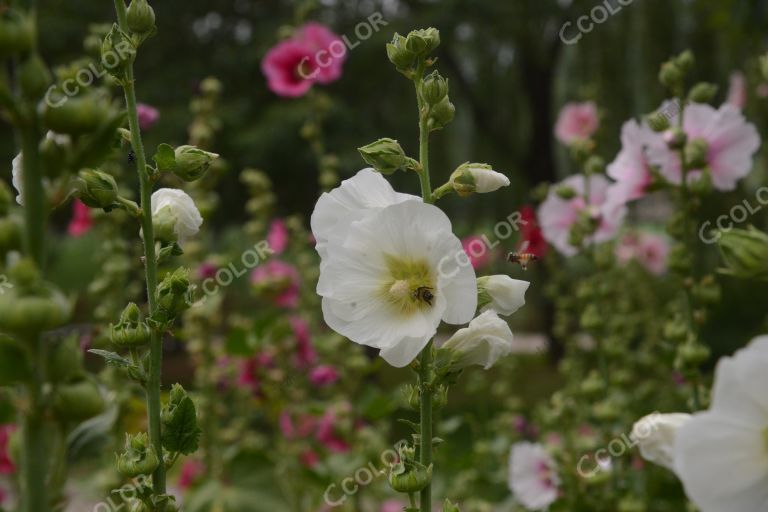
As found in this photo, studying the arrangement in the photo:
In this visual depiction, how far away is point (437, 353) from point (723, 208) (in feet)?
8.94

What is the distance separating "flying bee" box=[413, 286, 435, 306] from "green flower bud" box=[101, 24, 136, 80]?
279 millimetres

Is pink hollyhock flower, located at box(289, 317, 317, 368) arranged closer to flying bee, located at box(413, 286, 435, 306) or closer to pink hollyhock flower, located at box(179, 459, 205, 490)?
pink hollyhock flower, located at box(179, 459, 205, 490)

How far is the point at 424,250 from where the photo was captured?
580mm

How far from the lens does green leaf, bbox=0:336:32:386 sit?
34cm

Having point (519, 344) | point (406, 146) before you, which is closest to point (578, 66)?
point (406, 146)

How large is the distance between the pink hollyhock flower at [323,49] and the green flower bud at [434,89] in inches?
39.7

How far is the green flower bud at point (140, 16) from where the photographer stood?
60cm

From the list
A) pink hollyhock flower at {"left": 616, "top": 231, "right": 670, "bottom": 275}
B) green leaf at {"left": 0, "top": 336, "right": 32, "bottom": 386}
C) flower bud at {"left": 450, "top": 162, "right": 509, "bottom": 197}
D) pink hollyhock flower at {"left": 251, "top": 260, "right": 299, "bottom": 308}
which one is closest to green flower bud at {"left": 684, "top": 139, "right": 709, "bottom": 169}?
flower bud at {"left": 450, "top": 162, "right": 509, "bottom": 197}

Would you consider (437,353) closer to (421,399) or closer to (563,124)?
(421,399)

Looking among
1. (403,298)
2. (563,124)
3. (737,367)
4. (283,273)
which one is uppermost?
(563,124)

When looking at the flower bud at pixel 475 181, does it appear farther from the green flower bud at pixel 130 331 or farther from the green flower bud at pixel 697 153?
the green flower bud at pixel 697 153

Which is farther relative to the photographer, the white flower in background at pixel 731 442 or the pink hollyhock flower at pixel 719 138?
the pink hollyhock flower at pixel 719 138

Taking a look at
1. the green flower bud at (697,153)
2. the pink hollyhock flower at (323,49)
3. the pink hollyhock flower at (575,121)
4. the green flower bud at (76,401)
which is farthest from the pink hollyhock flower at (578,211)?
the green flower bud at (76,401)

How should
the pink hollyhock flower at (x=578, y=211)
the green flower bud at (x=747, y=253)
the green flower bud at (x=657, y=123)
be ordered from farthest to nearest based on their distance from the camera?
1. the pink hollyhock flower at (x=578, y=211)
2. the green flower bud at (x=657, y=123)
3. the green flower bud at (x=747, y=253)
